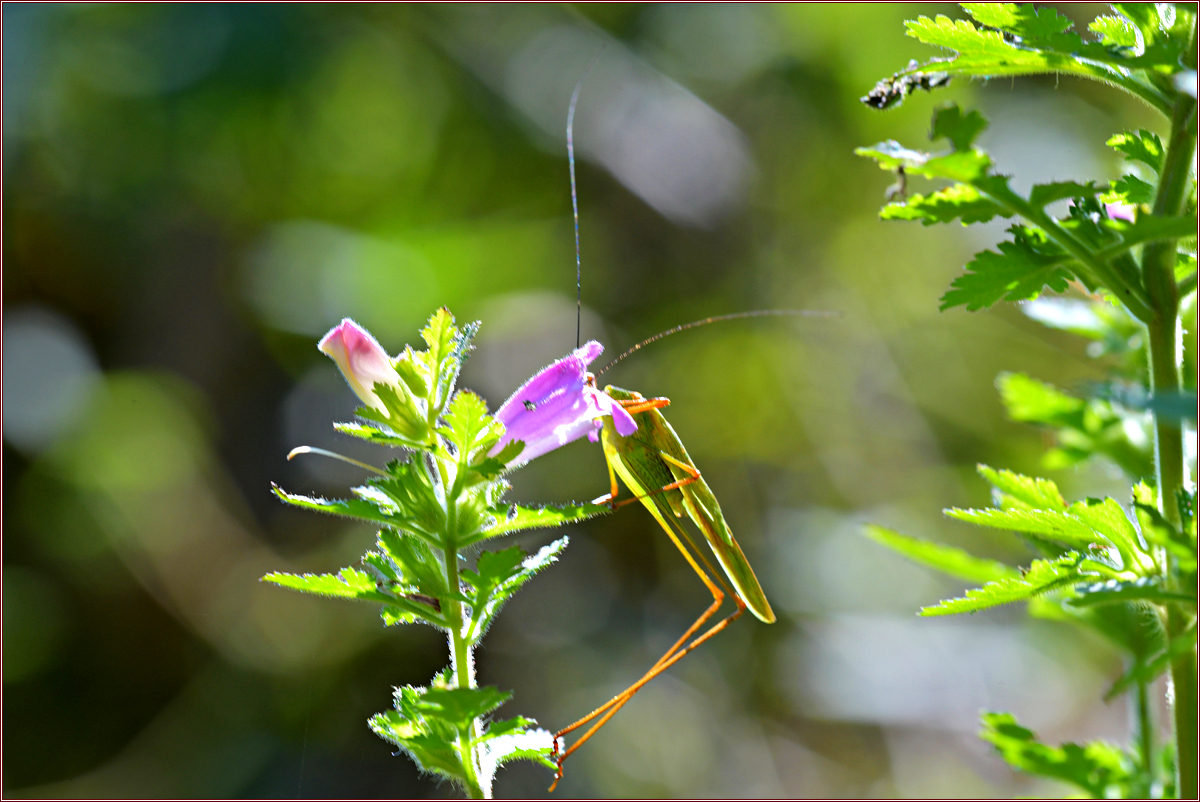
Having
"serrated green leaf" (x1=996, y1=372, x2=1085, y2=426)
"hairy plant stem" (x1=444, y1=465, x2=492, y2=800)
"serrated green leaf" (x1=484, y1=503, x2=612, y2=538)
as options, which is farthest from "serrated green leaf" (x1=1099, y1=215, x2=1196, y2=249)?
"hairy plant stem" (x1=444, y1=465, x2=492, y2=800)

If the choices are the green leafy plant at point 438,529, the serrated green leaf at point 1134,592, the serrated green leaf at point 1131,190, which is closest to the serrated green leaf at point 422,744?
the green leafy plant at point 438,529

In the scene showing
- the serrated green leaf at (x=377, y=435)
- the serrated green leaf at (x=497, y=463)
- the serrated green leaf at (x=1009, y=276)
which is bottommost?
the serrated green leaf at (x=497, y=463)

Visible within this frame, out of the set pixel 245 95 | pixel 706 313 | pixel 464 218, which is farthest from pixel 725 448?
pixel 245 95

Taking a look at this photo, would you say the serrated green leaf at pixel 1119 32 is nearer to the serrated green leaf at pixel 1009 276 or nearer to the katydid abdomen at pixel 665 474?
the serrated green leaf at pixel 1009 276

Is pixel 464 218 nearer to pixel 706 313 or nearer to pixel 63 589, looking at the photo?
pixel 706 313

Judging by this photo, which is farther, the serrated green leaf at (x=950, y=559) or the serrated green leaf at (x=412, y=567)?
the serrated green leaf at (x=950, y=559)

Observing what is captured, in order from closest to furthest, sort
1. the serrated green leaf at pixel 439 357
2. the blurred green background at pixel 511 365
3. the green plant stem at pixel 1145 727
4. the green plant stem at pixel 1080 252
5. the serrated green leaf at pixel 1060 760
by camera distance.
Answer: the green plant stem at pixel 1080 252
the serrated green leaf at pixel 439 357
the serrated green leaf at pixel 1060 760
the green plant stem at pixel 1145 727
the blurred green background at pixel 511 365

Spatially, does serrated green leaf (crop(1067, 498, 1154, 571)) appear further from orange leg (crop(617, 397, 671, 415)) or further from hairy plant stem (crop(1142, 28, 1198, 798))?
orange leg (crop(617, 397, 671, 415))
